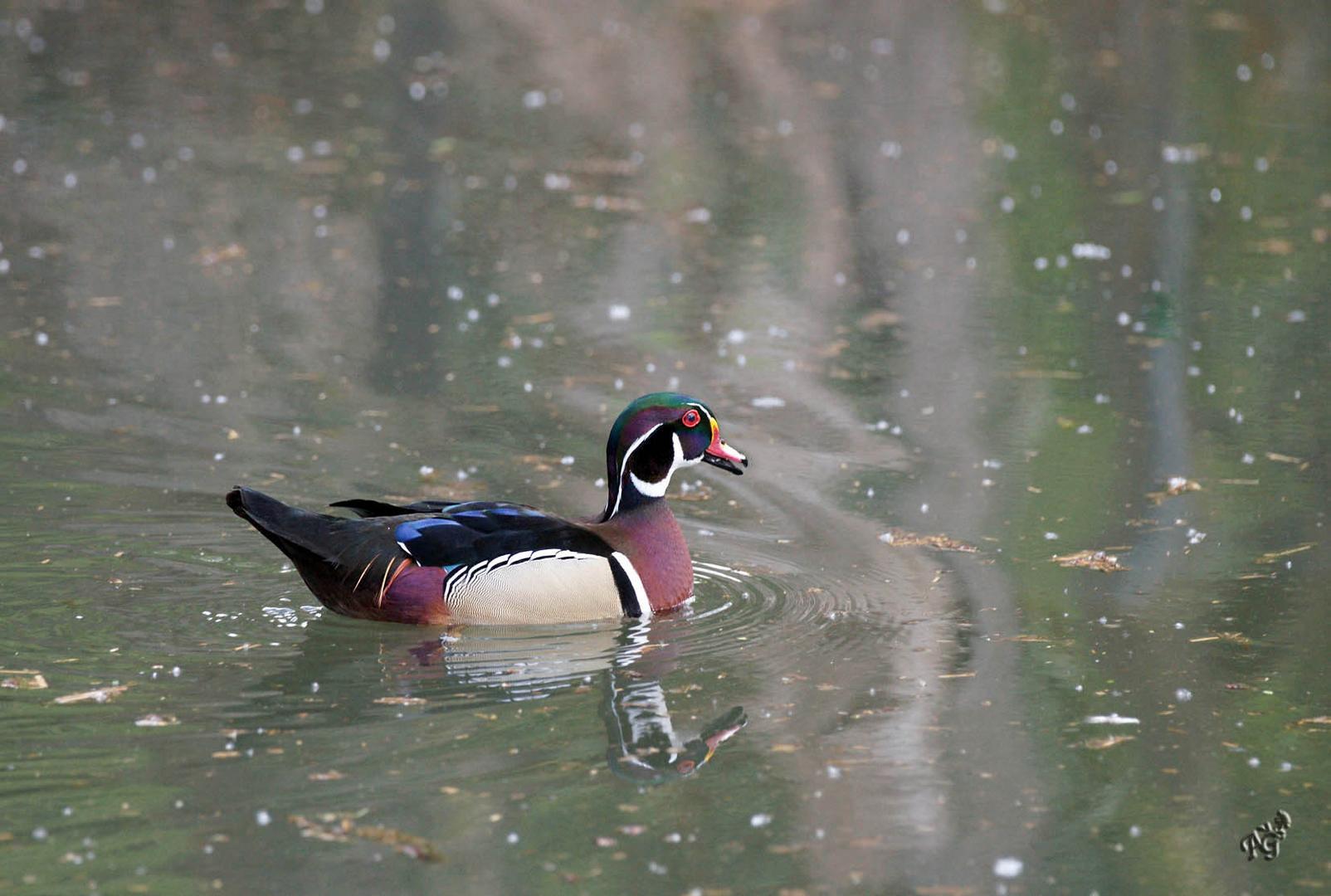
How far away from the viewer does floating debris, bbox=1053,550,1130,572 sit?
9.34m

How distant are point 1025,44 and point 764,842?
71.1ft

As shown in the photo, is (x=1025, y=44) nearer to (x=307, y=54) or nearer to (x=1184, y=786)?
(x=307, y=54)

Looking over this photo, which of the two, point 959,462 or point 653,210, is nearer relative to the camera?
point 959,462

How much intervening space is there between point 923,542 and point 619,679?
2.38 m

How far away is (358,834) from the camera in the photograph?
6.42 meters

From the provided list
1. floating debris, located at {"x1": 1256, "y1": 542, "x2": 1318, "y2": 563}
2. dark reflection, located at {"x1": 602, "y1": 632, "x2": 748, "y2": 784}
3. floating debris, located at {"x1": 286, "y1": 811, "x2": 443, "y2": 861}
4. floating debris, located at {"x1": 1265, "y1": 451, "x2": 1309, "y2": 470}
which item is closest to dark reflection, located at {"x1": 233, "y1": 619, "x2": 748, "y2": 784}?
dark reflection, located at {"x1": 602, "y1": 632, "x2": 748, "y2": 784}

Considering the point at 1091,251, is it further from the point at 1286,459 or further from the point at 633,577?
the point at 633,577

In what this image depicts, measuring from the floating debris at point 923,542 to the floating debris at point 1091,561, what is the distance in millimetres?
440

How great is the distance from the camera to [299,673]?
25.7 feet

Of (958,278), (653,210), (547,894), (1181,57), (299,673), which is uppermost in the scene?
(1181,57)

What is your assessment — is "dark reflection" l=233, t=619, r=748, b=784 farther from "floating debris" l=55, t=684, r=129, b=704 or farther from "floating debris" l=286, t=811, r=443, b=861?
"floating debris" l=286, t=811, r=443, b=861

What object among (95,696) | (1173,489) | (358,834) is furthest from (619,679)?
(1173,489)

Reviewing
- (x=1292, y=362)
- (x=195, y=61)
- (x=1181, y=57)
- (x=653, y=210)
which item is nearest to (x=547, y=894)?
(x=1292, y=362)

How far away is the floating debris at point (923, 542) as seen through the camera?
31.5ft
